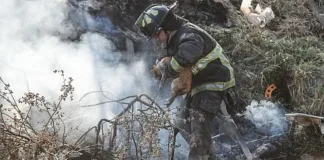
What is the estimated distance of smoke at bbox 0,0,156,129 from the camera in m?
6.04

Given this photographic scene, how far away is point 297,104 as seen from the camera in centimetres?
716

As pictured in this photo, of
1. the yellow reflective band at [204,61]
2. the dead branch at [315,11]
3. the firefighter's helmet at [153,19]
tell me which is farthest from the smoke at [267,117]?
the dead branch at [315,11]

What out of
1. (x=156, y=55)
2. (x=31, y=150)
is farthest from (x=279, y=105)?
(x=31, y=150)

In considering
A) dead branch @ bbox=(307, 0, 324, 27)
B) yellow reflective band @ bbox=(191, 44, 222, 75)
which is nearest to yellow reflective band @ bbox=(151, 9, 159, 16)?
yellow reflective band @ bbox=(191, 44, 222, 75)

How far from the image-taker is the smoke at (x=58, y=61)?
6043 millimetres

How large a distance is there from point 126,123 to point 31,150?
0.91 meters

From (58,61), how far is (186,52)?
2.39m

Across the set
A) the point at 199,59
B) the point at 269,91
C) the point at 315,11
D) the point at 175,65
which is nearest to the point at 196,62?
the point at 199,59

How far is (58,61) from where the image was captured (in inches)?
262

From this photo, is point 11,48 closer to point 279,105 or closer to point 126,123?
point 126,123

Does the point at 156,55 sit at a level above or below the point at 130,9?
below

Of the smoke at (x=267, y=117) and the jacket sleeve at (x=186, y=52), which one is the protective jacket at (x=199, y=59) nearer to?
the jacket sleeve at (x=186, y=52)

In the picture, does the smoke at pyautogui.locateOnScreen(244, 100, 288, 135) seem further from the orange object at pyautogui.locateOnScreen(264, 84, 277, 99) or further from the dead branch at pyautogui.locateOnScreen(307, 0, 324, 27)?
the dead branch at pyautogui.locateOnScreen(307, 0, 324, 27)

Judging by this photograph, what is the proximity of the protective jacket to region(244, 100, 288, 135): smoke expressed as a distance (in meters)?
1.72
